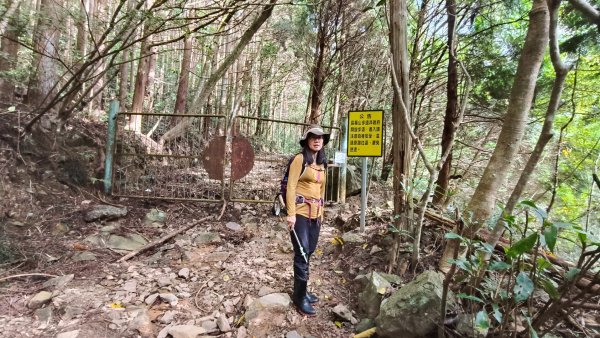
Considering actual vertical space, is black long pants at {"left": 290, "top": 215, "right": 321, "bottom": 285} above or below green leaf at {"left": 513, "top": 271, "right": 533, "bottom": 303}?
below

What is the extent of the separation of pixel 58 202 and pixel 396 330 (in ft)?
15.9

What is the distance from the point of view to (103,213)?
4.69 meters

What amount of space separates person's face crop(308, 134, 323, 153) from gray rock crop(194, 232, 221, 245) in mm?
2230

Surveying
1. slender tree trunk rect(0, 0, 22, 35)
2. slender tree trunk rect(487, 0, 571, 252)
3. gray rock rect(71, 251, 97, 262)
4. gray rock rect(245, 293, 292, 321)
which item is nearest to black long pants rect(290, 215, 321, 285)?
gray rock rect(245, 293, 292, 321)

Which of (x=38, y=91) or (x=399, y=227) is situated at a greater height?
(x=38, y=91)

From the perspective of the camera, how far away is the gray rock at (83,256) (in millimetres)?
3752

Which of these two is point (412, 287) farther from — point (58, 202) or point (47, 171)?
point (47, 171)

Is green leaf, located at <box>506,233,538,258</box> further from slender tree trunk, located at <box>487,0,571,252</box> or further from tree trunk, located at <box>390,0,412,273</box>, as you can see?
tree trunk, located at <box>390,0,412,273</box>

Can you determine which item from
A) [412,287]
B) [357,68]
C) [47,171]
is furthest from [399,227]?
A: [357,68]

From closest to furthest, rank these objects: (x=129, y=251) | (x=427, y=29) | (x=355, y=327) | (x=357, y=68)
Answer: (x=355, y=327) → (x=129, y=251) → (x=427, y=29) → (x=357, y=68)

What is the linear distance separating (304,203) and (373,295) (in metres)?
1.10

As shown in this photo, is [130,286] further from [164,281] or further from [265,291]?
[265,291]

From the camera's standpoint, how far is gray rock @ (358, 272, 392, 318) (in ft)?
10.1

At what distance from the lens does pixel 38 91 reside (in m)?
5.72
